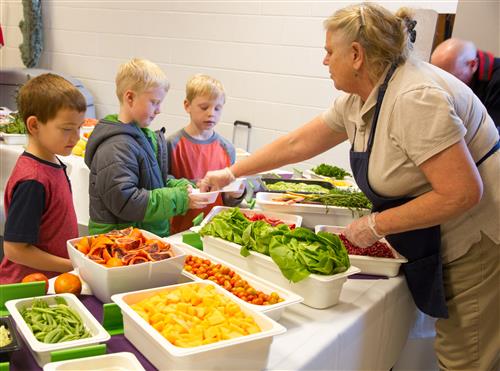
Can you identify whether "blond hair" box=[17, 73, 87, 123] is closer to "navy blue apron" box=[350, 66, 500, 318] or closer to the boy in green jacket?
the boy in green jacket

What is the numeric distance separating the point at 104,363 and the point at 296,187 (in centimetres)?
186

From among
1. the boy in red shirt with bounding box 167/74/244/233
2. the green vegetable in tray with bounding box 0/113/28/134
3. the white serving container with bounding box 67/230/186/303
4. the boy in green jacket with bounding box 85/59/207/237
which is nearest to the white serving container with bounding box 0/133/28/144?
the green vegetable in tray with bounding box 0/113/28/134

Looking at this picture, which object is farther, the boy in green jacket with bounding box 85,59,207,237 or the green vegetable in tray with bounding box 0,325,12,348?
the boy in green jacket with bounding box 85,59,207,237

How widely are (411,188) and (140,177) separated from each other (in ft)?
3.90

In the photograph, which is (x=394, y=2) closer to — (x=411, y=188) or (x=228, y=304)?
(x=411, y=188)

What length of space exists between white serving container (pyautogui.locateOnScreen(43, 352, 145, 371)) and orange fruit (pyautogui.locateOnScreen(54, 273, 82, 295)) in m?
0.42

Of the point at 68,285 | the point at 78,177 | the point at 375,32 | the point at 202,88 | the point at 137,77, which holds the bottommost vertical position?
the point at 78,177

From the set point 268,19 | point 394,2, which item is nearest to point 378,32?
point 394,2

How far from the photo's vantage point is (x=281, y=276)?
1.82m

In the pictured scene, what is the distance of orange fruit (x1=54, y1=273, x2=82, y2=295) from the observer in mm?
1609

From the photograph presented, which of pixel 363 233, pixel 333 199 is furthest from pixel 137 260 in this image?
pixel 333 199

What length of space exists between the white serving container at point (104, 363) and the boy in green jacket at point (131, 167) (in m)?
1.12

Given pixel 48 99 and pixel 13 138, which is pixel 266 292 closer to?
pixel 48 99

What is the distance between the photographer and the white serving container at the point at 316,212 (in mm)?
2572
